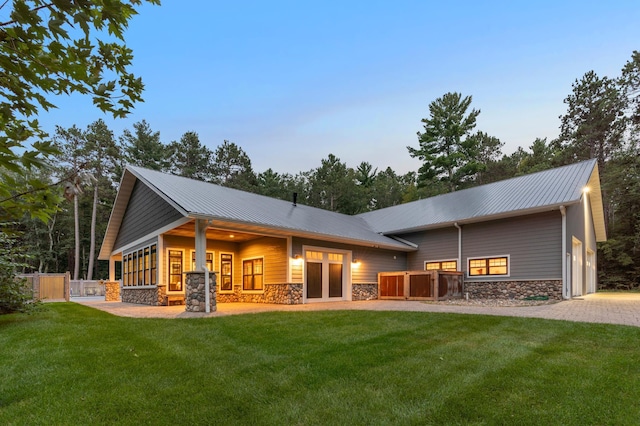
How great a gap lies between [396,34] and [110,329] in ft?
45.6

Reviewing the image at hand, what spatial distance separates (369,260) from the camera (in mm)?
14570

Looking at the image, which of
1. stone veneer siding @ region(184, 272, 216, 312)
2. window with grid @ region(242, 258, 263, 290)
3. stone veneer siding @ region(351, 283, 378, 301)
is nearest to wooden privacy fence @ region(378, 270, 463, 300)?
stone veneer siding @ region(351, 283, 378, 301)

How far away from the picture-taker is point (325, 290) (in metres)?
13.1

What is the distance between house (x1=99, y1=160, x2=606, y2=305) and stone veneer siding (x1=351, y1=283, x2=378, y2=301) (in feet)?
0.13

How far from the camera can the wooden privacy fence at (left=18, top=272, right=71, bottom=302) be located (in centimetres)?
1423

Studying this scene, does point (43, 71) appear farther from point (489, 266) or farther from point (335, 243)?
point (489, 266)

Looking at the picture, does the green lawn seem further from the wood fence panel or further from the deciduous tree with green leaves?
the wood fence panel

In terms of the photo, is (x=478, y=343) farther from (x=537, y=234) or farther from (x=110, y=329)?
(x=537, y=234)

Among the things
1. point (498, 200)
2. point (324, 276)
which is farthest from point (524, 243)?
point (324, 276)

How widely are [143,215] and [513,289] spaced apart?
539 inches

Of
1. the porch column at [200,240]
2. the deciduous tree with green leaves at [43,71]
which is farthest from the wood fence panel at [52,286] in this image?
the deciduous tree with green leaves at [43,71]

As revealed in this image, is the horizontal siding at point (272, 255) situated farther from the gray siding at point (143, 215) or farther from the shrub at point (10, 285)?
the shrub at point (10, 285)

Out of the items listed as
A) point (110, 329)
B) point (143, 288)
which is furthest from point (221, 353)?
point (143, 288)

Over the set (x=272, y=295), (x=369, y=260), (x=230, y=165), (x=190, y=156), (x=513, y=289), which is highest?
(x=190, y=156)
